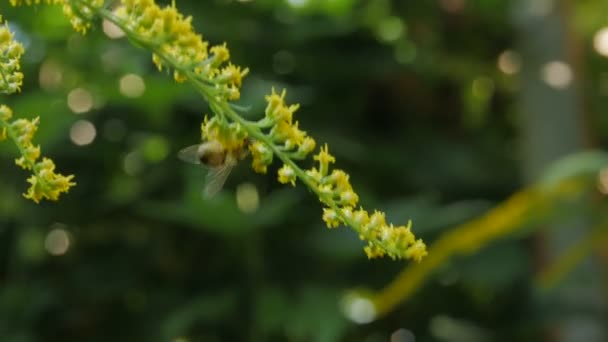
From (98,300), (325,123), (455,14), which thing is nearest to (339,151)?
(325,123)

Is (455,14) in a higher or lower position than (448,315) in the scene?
higher

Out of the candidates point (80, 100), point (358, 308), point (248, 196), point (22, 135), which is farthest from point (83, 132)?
point (22, 135)

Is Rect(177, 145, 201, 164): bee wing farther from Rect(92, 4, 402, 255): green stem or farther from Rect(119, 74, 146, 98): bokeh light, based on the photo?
Rect(119, 74, 146, 98): bokeh light

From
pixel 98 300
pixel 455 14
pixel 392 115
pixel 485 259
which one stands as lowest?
pixel 98 300

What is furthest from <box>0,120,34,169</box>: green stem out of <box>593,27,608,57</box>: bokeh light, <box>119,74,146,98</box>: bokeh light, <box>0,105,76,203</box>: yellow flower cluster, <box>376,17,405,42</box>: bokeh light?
<box>593,27,608,57</box>: bokeh light

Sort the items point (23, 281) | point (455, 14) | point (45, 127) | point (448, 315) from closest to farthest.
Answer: point (45, 127), point (23, 281), point (448, 315), point (455, 14)

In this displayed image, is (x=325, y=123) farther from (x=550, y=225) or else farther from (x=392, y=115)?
(x=550, y=225)
